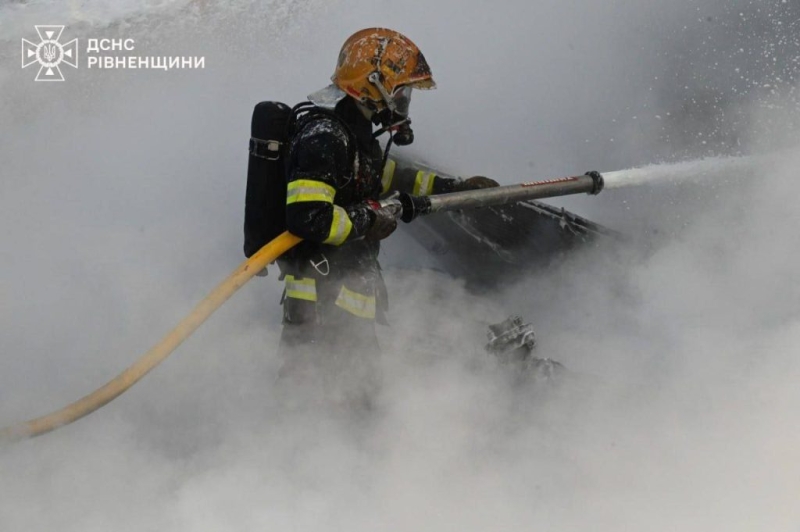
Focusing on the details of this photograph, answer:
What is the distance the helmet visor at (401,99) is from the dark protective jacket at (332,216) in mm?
129

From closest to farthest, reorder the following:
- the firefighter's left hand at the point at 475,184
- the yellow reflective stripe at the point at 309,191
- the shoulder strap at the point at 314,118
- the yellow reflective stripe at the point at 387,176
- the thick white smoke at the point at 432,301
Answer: the yellow reflective stripe at the point at 309,191, the shoulder strap at the point at 314,118, the thick white smoke at the point at 432,301, the yellow reflective stripe at the point at 387,176, the firefighter's left hand at the point at 475,184

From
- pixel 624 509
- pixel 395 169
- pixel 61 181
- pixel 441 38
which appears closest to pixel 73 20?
pixel 61 181

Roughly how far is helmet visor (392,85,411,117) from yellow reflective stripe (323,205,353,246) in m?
0.47

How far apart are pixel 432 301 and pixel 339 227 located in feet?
5.80

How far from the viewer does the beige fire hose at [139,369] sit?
113 inches

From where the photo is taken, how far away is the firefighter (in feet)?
9.29

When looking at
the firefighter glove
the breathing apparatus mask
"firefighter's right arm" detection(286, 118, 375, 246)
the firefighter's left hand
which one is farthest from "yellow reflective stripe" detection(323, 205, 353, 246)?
the firefighter's left hand

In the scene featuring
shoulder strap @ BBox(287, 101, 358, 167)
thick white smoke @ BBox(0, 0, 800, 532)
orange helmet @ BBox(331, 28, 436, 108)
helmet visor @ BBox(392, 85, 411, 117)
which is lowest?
thick white smoke @ BBox(0, 0, 800, 532)

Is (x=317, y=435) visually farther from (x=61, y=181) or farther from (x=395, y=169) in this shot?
(x=61, y=181)

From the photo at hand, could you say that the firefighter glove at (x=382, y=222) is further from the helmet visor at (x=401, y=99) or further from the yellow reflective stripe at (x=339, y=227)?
the helmet visor at (x=401, y=99)

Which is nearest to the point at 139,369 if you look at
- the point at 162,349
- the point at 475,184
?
the point at 162,349

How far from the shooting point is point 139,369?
2.86m

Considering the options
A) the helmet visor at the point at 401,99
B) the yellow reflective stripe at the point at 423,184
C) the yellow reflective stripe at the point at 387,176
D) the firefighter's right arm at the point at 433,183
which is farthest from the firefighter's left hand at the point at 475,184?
the helmet visor at the point at 401,99

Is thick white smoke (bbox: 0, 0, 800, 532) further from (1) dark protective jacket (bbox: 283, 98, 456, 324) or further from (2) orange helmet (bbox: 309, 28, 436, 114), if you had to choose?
(2) orange helmet (bbox: 309, 28, 436, 114)
